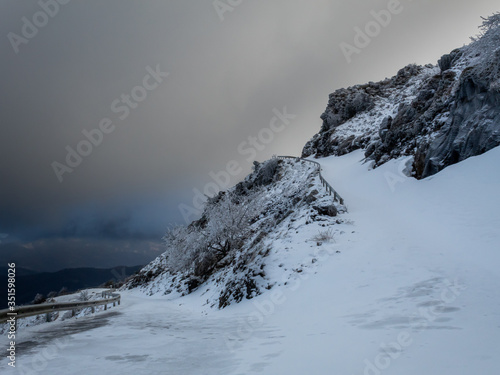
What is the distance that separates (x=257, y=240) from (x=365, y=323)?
1547 cm

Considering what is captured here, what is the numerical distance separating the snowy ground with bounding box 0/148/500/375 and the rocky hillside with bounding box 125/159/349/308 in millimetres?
1343

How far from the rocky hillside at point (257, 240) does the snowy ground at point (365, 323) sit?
1.34 metres

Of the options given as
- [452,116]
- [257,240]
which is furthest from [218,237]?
[452,116]

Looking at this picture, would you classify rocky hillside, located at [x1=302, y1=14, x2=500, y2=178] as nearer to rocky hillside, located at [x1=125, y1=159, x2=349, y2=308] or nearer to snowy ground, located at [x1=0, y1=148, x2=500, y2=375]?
snowy ground, located at [x1=0, y1=148, x2=500, y2=375]

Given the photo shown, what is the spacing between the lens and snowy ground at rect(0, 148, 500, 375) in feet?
14.5

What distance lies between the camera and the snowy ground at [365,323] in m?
4.42

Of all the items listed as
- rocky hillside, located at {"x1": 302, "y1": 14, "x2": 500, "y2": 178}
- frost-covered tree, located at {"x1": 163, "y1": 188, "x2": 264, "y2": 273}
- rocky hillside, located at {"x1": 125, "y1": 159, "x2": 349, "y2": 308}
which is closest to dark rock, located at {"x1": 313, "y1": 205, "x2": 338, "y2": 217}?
rocky hillside, located at {"x1": 125, "y1": 159, "x2": 349, "y2": 308}

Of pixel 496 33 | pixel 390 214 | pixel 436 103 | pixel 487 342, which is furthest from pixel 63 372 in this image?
pixel 436 103

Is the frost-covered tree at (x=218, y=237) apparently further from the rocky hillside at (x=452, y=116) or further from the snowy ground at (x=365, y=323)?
the rocky hillside at (x=452, y=116)

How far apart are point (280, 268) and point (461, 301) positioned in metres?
8.74

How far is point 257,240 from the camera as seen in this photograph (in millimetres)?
21391

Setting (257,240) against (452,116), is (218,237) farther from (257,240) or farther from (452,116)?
(452,116)

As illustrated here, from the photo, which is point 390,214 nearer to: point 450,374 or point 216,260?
point 450,374

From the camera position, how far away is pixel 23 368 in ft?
16.3
